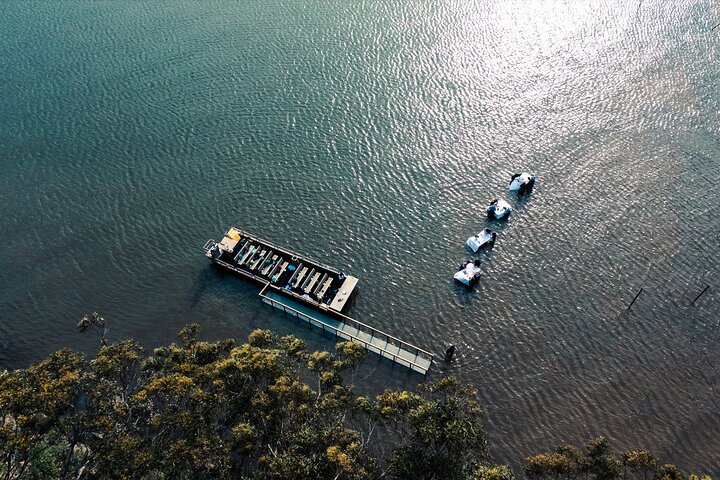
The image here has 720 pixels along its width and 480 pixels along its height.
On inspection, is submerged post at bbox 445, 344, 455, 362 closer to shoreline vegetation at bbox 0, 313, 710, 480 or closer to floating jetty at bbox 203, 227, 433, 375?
floating jetty at bbox 203, 227, 433, 375

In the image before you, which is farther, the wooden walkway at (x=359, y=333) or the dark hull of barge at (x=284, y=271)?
the dark hull of barge at (x=284, y=271)

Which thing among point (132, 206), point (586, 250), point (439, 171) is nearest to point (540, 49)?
point (439, 171)

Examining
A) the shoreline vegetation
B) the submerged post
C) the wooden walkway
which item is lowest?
the shoreline vegetation

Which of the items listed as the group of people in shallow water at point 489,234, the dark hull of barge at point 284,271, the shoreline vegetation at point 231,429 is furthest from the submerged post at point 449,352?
the dark hull of barge at point 284,271

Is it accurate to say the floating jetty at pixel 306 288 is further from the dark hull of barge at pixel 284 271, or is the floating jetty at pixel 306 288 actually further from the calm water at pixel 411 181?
the calm water at pixel 411 181

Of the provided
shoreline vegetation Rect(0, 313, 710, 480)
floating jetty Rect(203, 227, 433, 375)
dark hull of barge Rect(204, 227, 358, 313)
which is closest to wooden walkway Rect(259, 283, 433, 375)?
floating jetty Rect(203, 227, 433, 375)

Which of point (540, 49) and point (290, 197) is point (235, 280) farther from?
point (540, 49)
